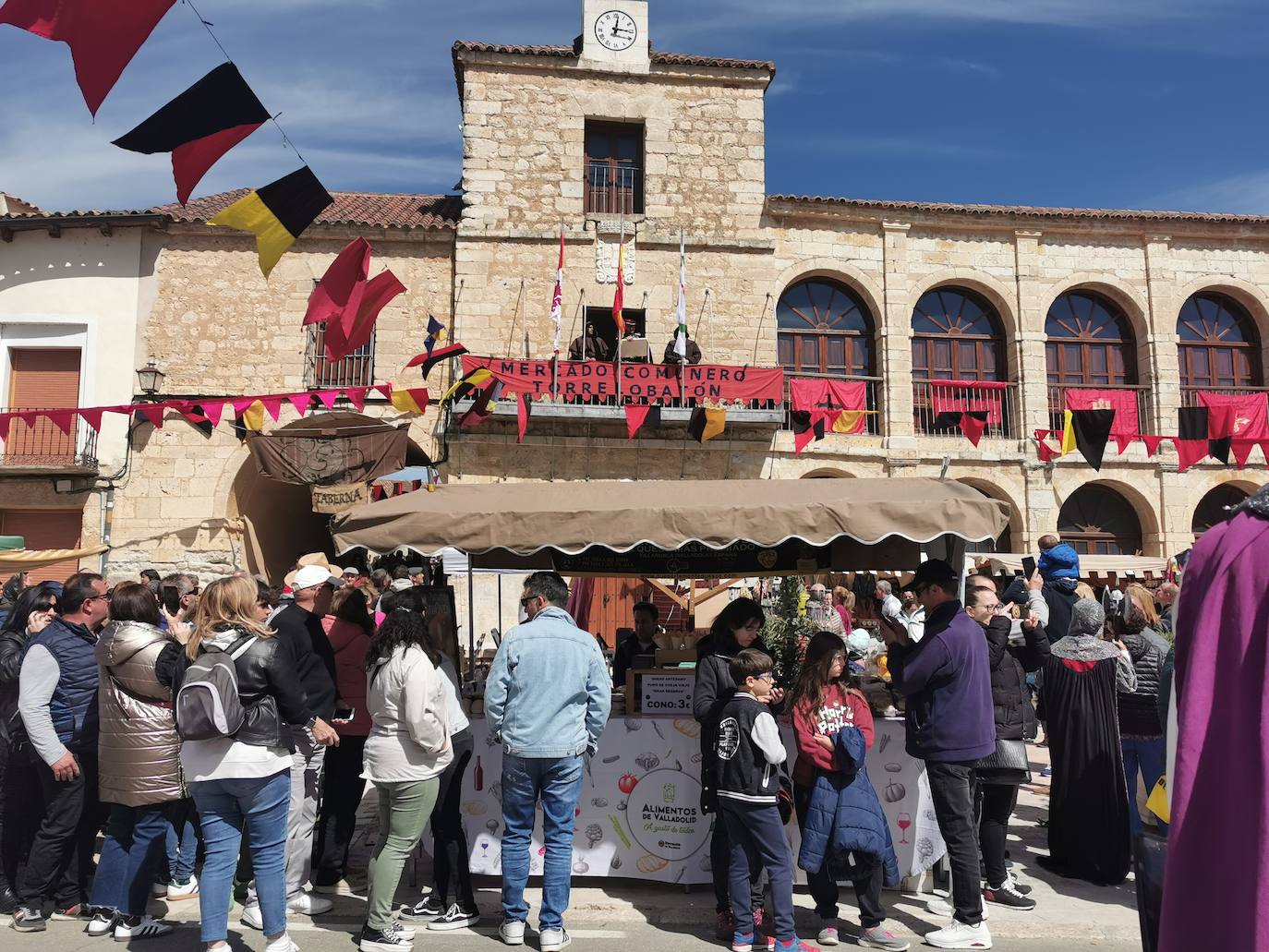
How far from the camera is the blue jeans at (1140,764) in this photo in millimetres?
5383

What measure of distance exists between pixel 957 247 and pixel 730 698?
15729 mm

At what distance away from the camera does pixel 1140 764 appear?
5.56 m

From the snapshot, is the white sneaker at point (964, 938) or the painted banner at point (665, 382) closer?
the white sneaker at point (964, 938)

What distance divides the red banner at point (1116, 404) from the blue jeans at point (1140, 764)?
1177cm

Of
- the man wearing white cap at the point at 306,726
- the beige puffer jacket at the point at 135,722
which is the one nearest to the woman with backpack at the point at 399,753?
the man wearing white cap at the point at 306,726

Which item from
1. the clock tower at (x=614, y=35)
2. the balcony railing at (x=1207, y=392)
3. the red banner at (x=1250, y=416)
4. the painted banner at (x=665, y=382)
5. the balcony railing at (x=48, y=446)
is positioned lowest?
the balcony railing at (x=48, y=446)

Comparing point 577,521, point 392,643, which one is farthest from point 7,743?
point 577,521

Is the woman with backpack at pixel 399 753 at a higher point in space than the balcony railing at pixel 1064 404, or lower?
lower

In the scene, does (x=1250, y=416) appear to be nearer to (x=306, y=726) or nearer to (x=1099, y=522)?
(x=1099, y=522)

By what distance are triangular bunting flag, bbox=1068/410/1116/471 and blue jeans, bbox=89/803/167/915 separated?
13747mm

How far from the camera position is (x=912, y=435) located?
17.1 metres

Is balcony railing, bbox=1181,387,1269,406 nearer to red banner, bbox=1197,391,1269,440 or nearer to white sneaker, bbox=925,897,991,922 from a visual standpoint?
red banner, bbox=1197,391,1269,440

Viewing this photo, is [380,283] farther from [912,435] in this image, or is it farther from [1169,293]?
[1169,293]

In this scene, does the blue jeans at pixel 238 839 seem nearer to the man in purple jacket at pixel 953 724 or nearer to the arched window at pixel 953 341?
the man in purple jacket at pixel 953 724
